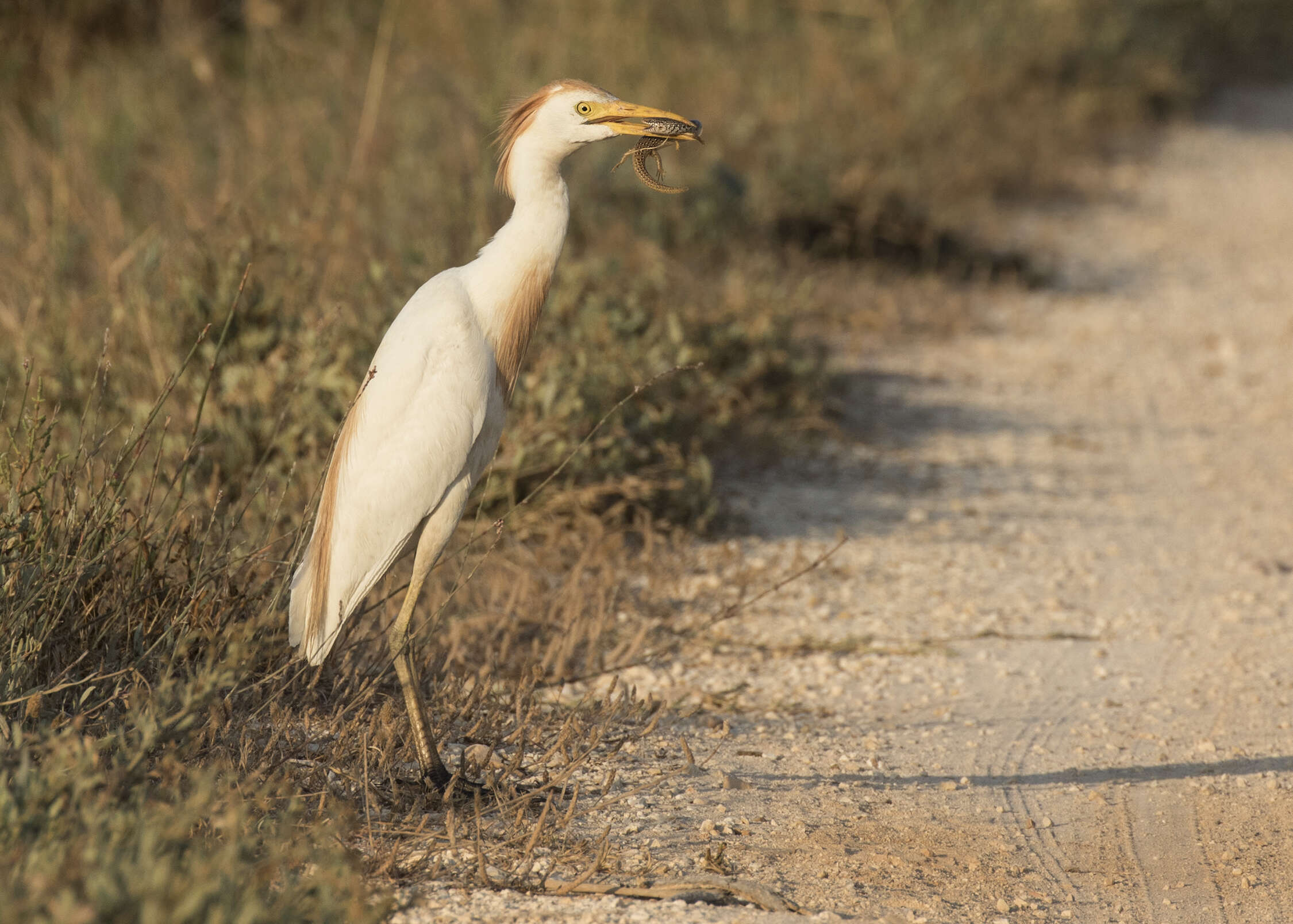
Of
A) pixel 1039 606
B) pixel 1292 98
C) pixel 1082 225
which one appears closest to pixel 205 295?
pixel 1039 606

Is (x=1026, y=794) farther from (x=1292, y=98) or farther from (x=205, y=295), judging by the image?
(x=1292, y=98)

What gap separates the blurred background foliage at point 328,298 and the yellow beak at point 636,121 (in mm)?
982

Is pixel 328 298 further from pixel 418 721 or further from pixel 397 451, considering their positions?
pixel 418 721

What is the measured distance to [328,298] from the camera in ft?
15.9

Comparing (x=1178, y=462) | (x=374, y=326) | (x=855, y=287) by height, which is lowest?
(x=1178, y=462)

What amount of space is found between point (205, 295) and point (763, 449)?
242cm

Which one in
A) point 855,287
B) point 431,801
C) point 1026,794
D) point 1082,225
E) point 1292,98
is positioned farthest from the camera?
point 1292,98

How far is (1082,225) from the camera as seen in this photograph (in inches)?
394

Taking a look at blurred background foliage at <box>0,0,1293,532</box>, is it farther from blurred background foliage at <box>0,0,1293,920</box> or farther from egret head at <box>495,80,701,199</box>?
egret head at <box>495,80,701,199</box>

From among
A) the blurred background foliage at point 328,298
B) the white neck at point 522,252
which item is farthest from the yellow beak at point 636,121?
the blurred background foliage at point 328,298

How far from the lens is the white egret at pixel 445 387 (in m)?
2.77

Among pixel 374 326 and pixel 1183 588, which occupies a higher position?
pixel 374 326

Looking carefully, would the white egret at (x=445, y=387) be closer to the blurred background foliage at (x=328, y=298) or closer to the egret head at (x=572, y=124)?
the egret head at (x=572, y=124)

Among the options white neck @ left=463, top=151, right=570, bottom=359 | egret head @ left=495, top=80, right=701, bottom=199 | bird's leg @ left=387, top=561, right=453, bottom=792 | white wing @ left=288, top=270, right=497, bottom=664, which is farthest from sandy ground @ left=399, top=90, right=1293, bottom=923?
egret head @ left=495, top=80, right=701, bottom=199
